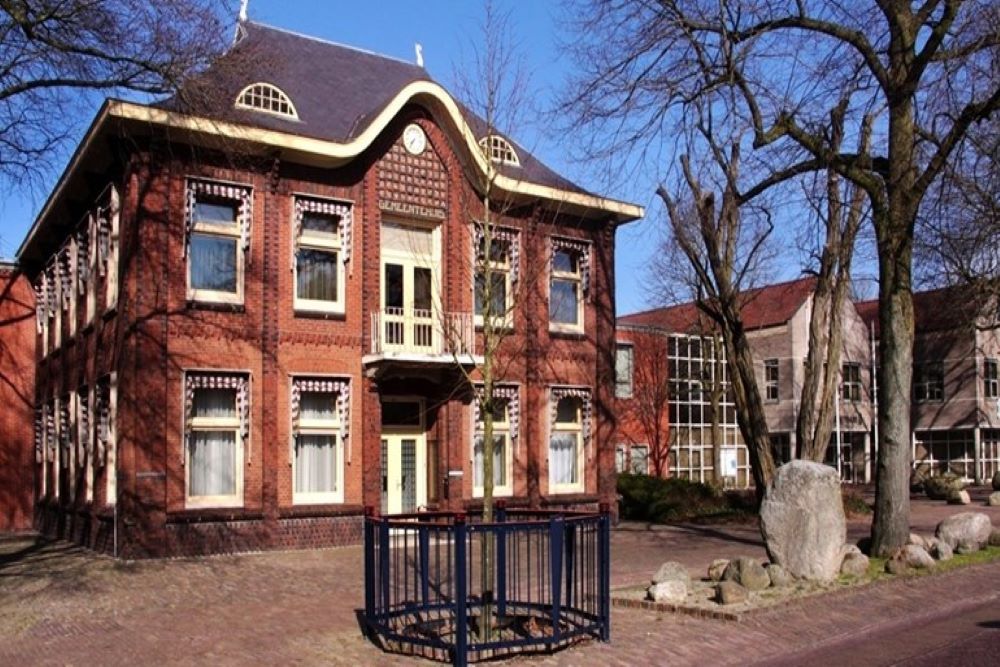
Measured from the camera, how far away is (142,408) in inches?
741

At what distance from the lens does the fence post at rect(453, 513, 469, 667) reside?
9078mm

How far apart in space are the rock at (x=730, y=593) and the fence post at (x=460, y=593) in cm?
431

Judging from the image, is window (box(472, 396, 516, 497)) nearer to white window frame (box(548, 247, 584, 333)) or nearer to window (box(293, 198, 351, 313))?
white window frame (box(548, 247, 584, 333))

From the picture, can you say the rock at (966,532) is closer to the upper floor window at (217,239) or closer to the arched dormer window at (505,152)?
the arched dormer window at (505,152)

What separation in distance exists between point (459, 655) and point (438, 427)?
13.6 m

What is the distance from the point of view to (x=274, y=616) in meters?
12.7

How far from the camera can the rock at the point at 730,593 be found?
12352 millimetres

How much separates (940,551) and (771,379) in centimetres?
3520

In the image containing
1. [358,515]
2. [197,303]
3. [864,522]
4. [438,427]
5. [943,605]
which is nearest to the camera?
[943,605]

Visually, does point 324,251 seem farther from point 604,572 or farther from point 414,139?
→ point 604,572

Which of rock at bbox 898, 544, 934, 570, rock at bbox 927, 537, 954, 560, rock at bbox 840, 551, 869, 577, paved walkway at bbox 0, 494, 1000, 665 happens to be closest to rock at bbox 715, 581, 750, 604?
paved walkway at bbox 0, 494, 1000, 665

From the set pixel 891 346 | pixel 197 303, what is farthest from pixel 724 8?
pixel 197 303

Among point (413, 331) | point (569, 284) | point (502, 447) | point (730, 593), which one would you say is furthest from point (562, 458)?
point (730, 593)

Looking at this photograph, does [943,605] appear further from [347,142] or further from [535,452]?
[347,142]
